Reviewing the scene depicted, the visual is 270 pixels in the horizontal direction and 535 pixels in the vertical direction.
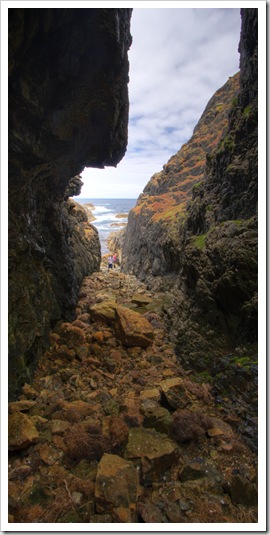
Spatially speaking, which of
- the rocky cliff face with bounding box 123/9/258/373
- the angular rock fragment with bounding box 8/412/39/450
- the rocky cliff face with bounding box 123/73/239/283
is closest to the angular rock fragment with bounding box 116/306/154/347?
the rocky cliff face with bounding box 123/9/258/373

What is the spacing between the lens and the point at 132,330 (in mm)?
11484

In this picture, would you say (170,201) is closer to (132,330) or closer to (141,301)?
(141,301)

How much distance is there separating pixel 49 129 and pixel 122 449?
9.45m

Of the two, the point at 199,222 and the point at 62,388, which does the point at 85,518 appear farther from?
the point at 199,222

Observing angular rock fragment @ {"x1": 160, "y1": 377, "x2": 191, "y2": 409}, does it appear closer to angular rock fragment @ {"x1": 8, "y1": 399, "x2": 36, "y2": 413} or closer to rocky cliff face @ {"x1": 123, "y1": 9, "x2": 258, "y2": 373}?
rocky cliff face @ {"x1": 123, "y1": 9, "x2": 258, "y2": 373}

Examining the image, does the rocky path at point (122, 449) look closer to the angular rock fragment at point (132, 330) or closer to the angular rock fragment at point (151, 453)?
the angular rock fragment at point (151, 453)

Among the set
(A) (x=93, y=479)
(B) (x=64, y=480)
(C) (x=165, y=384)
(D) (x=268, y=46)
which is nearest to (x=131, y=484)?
(A) (x=93, y=479)

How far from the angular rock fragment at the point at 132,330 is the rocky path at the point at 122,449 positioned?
3.57 ft

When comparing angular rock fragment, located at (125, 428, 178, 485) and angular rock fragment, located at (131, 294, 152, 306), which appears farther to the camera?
angular rock fragment, located at (131, 294, 152, 306)

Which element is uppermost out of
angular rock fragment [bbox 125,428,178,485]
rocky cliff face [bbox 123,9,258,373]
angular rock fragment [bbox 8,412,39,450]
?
rocky cliff face [bbox 123,9,258,373]

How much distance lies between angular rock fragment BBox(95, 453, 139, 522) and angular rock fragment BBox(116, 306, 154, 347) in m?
5.68

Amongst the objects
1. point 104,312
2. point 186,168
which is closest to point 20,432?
point 104,312

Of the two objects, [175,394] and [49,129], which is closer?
[175,394]

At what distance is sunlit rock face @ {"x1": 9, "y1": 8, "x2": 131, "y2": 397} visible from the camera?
19.2 feet
